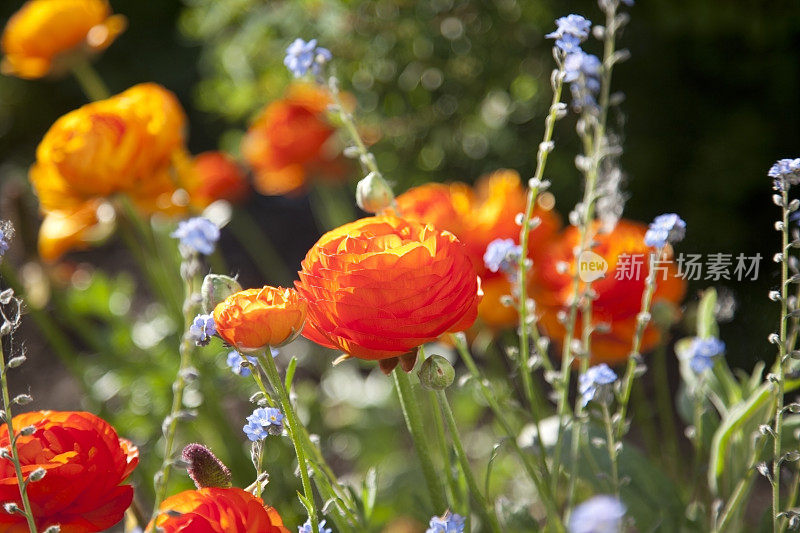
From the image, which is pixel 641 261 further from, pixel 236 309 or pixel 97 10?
pixel 97 10

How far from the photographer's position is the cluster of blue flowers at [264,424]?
42cm

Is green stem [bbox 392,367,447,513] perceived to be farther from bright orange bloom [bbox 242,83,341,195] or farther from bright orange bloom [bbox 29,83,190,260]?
bright orange bloom [bbox 242,83,341,195]

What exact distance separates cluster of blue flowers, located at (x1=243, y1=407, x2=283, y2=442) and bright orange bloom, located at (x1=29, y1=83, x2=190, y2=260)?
378mm

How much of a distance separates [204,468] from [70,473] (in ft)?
0.21

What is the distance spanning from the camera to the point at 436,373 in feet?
1.42

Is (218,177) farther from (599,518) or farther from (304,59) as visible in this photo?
(599,518)

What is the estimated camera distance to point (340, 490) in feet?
1.62

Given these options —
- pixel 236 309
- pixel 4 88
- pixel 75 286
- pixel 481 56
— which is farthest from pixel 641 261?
pixel 4 88

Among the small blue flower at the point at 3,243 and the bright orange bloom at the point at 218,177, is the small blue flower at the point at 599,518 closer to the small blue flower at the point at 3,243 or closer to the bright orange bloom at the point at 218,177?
the small blue flower at the point at 3,243

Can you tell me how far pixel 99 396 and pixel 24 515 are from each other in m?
0.69

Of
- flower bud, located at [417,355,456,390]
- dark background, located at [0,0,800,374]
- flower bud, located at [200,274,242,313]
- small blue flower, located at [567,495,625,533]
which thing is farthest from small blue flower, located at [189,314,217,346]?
dark background, located at [0,0,800,374]

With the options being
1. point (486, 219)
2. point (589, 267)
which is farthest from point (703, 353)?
point (486, 219)

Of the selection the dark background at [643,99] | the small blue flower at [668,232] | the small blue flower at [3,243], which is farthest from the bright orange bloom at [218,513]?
the dark background at [643,99]

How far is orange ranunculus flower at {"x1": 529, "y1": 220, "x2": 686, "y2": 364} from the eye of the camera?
66 cm
